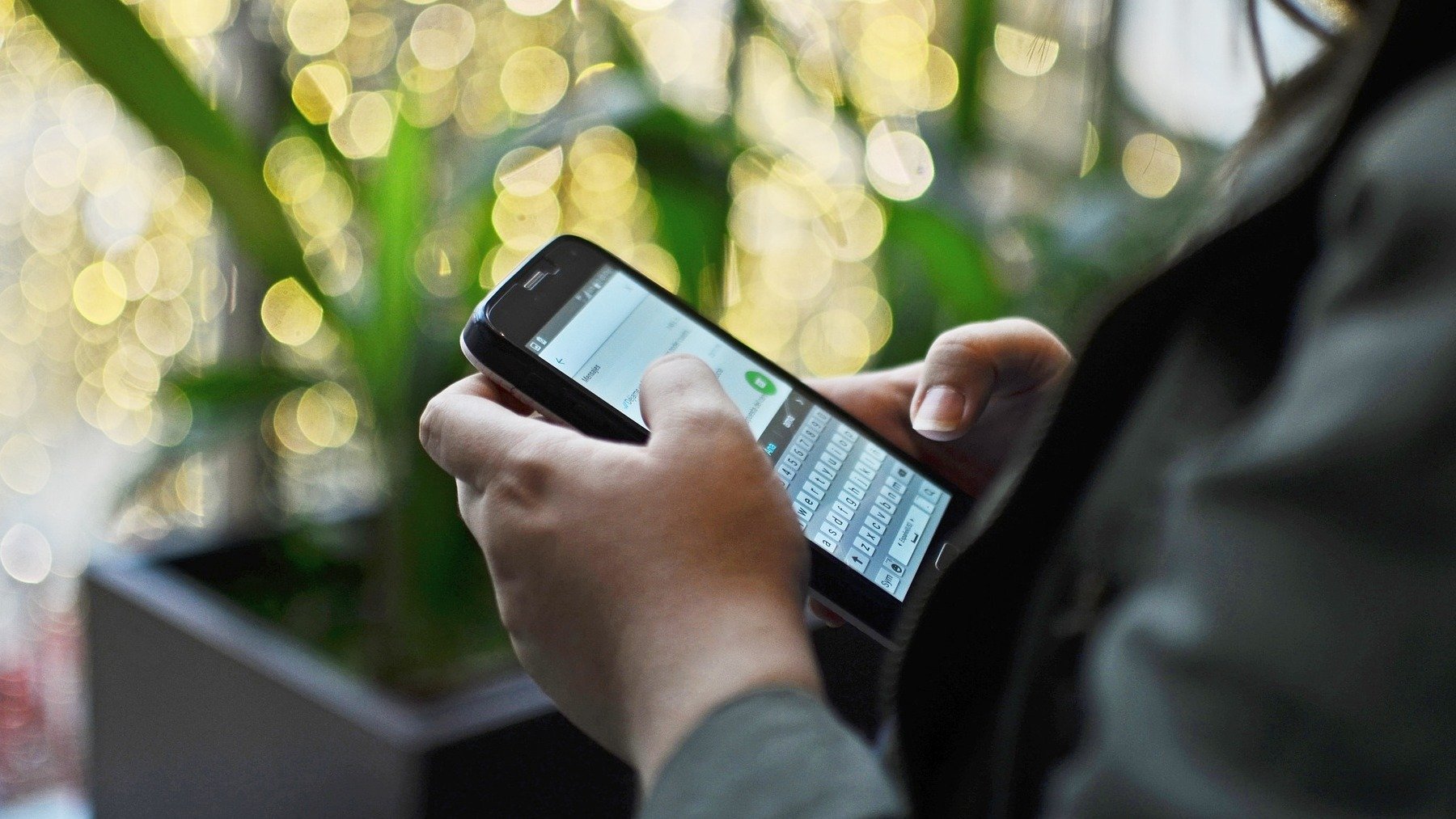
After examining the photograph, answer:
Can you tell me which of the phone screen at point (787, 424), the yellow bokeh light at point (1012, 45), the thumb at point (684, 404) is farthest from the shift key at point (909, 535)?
the yellow bokeh light at point (1012, 45)

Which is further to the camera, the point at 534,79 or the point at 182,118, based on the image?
the point at 534,79

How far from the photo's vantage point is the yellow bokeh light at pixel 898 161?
856 millimetres

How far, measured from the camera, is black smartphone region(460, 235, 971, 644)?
0.37m

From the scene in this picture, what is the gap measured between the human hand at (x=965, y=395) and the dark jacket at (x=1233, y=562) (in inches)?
5.9

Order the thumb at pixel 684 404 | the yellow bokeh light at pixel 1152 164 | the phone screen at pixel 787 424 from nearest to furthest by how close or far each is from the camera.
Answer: the thumb at pixel 684 404, the phone screen at pixel 787 424, the yellow bokeh light at pixel 1152 164

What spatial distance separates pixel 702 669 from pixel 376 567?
553 millimetres

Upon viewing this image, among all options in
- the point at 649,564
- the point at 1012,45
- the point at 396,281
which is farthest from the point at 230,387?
the point at 1012,45

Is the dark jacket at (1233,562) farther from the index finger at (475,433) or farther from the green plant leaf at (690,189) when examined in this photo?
the green plant leaf at (690,189)

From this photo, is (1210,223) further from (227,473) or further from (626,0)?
(227,473)

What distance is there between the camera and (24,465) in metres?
0.89

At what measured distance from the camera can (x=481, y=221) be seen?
646mm

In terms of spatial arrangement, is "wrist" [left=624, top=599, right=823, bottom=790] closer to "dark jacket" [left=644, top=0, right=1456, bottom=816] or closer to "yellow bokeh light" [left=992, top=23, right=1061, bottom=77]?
"dark jacket" [left=644, top=0, right=1456, bottom=816]

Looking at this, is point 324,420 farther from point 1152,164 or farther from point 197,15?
point 1152,164

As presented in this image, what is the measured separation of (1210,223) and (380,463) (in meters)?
0.55
